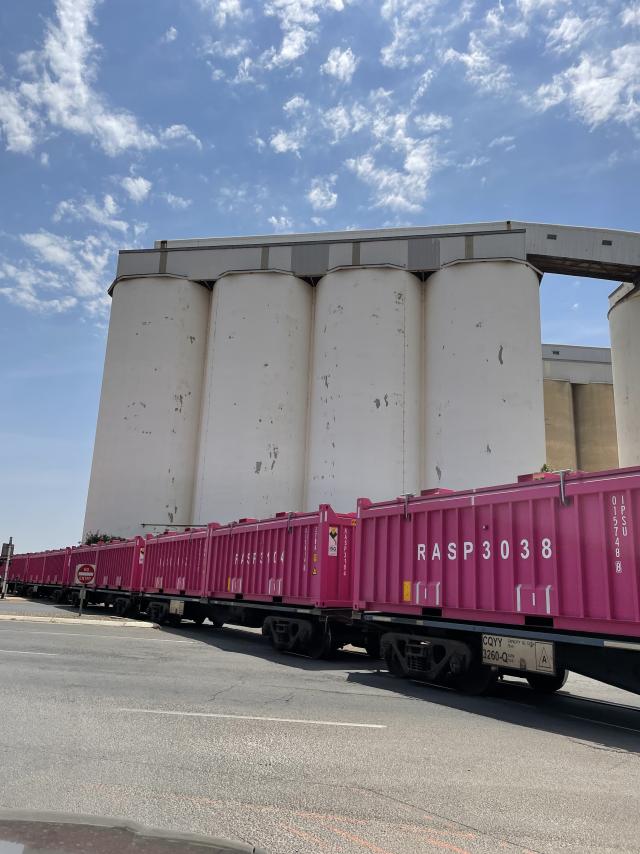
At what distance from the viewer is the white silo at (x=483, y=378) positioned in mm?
34312

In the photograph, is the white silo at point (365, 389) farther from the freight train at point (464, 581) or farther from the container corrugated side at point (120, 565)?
the freight train at point (464, 581)

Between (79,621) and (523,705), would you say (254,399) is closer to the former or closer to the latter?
(79,621)

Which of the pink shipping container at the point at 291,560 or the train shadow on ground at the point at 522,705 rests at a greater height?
the pink shipping container at the point at 291,560

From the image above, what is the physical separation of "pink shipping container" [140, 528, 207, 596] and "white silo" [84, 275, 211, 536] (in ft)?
52.2

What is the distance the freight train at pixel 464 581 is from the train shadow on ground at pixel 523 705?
0.36 meters

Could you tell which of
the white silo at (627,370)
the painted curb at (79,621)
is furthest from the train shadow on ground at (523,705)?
the white silo at (627,370)

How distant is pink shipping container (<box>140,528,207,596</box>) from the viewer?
1864 cm

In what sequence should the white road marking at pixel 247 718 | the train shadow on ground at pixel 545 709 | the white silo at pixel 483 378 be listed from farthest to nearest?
the white silo at pixel 483 378
the train shadow on ground at pixel 545 709
the white road marking at pixel 247 718

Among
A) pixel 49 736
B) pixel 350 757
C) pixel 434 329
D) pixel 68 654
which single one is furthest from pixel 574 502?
pixel 434 329

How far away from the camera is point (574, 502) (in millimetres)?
8469

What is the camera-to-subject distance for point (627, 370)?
41.2 m

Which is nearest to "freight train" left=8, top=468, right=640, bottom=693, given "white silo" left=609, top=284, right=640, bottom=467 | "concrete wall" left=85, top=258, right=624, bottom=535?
"concrete wall" left=85, top=258, right=624, bottom=535

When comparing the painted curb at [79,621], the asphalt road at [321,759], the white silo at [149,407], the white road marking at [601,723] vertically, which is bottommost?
the white road marking at [601,723]

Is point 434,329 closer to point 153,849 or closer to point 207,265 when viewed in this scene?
point 207,265
